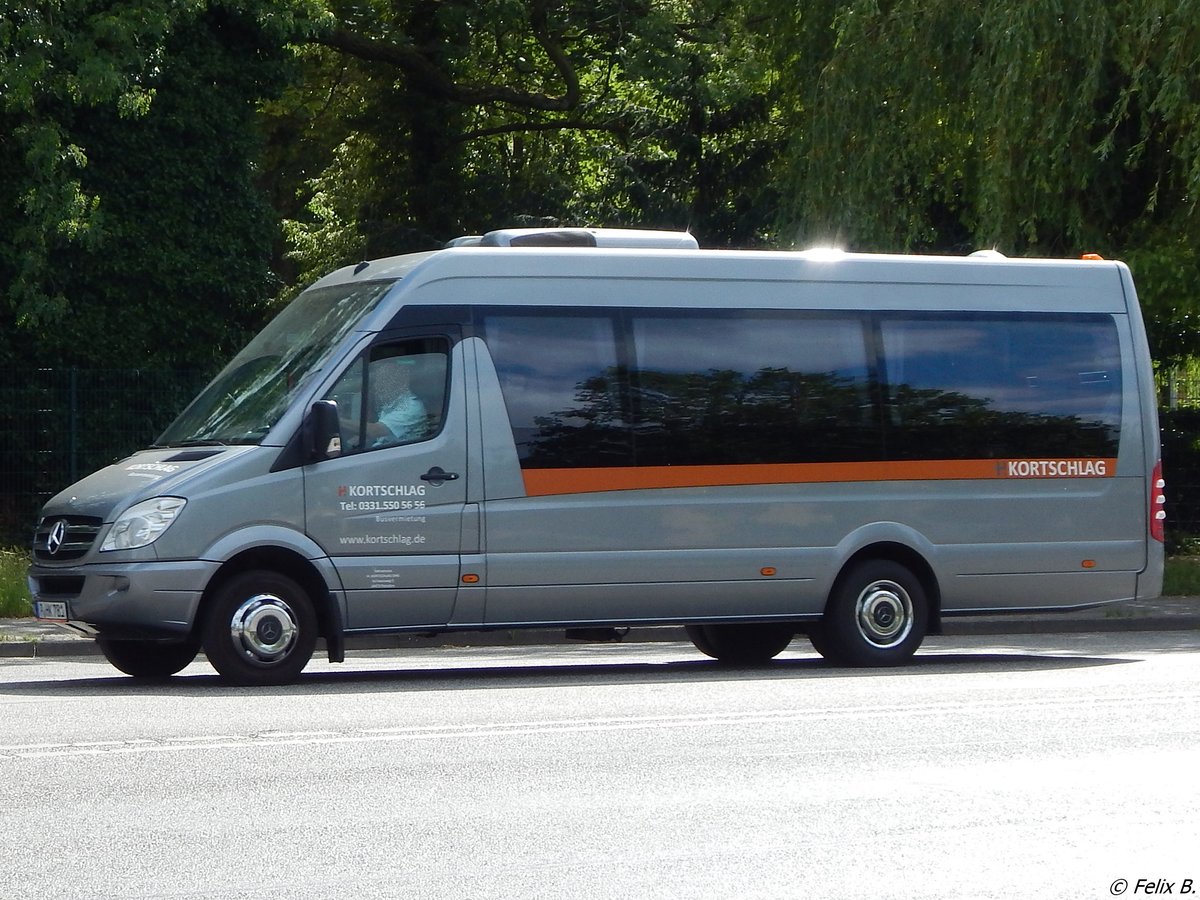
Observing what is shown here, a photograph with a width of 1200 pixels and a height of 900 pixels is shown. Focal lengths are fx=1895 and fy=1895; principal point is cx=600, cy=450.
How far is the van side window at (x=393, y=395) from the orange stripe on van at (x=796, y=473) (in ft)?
2.43

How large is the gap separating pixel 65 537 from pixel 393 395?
2094 mm

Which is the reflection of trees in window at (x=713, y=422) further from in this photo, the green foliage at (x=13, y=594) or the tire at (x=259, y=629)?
the green foliage at (x=13, y=594)

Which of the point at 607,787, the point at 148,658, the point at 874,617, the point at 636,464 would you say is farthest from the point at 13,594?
the point at 607,787

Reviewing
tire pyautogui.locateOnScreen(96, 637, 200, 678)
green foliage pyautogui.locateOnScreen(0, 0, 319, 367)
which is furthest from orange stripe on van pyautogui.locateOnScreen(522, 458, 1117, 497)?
green foliage pyautogui.locateOnScreen(0, 0, 319, 367)

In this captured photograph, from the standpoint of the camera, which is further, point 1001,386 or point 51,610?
point 1001,386

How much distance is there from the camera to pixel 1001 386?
12992mm

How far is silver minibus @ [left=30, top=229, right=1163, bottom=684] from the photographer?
11055mm

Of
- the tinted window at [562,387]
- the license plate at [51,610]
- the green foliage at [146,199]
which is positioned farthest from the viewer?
the green foliage at [146,199]

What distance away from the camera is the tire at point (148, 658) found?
1184cm

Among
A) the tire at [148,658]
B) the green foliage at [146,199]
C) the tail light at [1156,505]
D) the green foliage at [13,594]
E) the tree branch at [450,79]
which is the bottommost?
the tire at [148,658]

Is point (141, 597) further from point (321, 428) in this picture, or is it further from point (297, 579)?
point (321, 428)

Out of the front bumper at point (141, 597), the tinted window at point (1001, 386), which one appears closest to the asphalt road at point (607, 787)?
the front bumper at point (141, 597)

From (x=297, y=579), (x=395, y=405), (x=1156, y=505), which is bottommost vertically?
(x=297, y=579)

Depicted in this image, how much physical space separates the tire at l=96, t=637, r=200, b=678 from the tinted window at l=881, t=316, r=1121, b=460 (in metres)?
4.82
